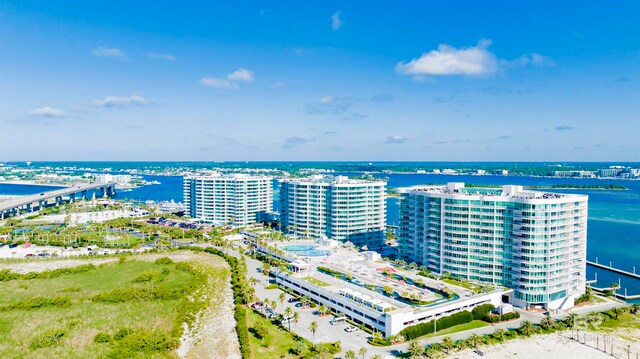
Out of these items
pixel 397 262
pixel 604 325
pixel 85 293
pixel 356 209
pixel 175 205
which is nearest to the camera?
pixel 604 325

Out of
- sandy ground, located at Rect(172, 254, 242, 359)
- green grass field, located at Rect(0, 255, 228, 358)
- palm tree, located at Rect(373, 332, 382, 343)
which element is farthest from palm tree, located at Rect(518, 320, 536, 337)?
green grass field, located at Rect(0, 255, 228, 358)

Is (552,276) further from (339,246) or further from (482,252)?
(339,246)

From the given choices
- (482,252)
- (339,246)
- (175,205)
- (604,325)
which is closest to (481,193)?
(482,252)

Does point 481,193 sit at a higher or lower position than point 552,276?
higher

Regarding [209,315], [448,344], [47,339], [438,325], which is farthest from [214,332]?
[448,344]

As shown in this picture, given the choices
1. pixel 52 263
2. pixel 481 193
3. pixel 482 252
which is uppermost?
pixel 481 193

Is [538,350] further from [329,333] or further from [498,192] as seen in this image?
[498,192]
